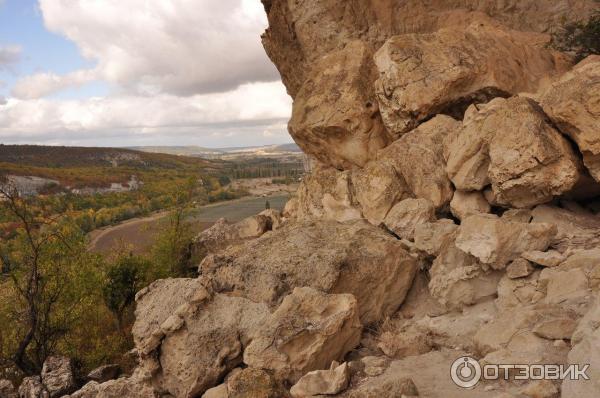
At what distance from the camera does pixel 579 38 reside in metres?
18.3

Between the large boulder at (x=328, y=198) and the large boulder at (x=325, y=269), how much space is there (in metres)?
3.60

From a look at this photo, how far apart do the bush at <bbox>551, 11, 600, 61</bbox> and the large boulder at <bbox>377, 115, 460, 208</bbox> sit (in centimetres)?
669

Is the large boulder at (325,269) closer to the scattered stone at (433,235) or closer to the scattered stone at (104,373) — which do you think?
the scattered stone at (433,235)

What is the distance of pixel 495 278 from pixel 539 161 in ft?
10.8

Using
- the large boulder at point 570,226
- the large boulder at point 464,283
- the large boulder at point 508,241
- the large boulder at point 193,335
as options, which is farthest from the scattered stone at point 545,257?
the large boulder at point 193,335

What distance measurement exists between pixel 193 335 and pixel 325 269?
144 inches

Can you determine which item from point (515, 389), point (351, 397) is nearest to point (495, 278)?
point (515, 389)

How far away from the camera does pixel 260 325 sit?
10.4 meters

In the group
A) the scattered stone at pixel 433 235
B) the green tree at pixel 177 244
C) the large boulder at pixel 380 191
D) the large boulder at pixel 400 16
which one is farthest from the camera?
the green tree at pixel 177 244

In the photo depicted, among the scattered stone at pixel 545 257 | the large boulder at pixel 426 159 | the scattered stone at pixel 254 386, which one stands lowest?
the scattered stone at pixel 254 386

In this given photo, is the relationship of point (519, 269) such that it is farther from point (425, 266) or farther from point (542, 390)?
point (542, 390)

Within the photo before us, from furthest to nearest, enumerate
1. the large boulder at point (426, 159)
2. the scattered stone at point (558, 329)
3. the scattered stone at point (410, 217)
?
the large boulder at point (426, 159), the scattered stone at point (410, 217), the scattered stone at point (558, 329)

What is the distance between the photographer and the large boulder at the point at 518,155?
11.5 metres

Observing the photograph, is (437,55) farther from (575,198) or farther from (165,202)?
(165,202)
